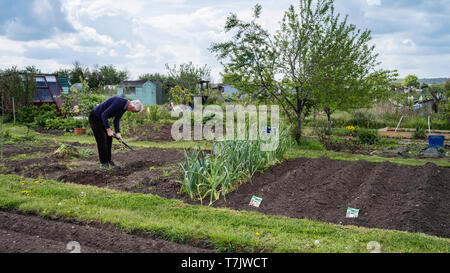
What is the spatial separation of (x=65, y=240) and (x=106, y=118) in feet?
11.3

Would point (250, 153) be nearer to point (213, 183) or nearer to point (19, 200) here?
point (213, 183)

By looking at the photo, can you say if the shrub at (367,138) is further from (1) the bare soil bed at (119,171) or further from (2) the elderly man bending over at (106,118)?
(2) the elderly man bending over at (106,118)

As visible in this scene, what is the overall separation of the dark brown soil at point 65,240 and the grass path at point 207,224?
0.81 ft

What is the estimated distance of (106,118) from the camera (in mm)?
6762

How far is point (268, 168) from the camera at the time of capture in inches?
276

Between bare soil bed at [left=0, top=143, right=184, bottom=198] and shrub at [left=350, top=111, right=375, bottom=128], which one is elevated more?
shrub at [left=350, top=111, right=375, bottom=128]

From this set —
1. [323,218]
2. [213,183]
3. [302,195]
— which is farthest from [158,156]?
[323,218]

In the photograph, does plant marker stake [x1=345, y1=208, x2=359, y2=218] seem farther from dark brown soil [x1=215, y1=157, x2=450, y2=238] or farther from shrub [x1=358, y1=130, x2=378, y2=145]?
shrub [x1=358, y1=130, x2=378, y2=145]

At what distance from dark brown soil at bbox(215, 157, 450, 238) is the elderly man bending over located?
8.94ft

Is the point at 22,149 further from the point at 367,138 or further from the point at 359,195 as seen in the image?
the point at 367,138

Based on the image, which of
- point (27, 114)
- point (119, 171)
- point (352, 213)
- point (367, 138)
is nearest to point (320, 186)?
point (352, 213)

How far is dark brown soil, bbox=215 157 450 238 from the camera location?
443 cm

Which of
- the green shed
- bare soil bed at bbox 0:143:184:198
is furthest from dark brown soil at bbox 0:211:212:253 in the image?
the green shed

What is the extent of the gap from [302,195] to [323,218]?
882 mm
